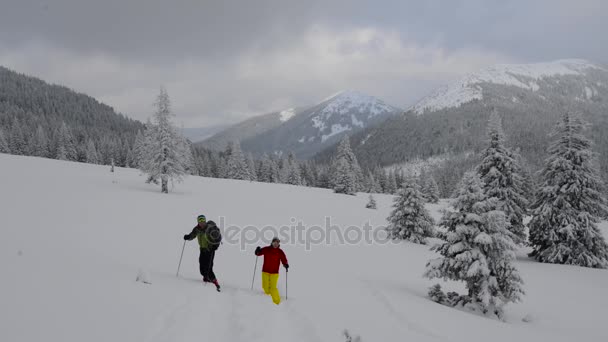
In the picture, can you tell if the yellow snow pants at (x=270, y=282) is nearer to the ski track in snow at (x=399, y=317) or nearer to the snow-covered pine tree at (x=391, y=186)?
the ski track in snow at (x=399, y=317)

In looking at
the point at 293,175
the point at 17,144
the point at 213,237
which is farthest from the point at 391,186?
the point at 17,144

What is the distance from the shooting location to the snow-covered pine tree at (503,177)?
2378 cm

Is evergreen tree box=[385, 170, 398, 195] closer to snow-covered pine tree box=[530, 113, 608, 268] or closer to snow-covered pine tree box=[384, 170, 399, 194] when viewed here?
snow-covered pine tree box=[384, 170, 399, 194]

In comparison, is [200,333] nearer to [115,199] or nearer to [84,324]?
[84,324]

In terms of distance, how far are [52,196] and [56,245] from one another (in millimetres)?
13775

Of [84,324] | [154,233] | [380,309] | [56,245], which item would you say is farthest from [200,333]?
[154,233]

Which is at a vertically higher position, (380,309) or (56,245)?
(56,245)

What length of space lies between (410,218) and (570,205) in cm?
985

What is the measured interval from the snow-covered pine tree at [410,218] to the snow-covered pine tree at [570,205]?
697cm

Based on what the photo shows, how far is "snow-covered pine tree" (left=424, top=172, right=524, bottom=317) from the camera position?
11.4 m

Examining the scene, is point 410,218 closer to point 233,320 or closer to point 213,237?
point 213,237

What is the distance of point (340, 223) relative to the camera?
28719 mm

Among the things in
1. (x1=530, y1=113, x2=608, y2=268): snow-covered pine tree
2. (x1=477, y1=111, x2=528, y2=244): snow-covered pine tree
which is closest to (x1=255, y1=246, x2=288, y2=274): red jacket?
(x1=477, y1=111, x2=528, y2=244): snow-covered pine tree

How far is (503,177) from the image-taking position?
24.0 metres
